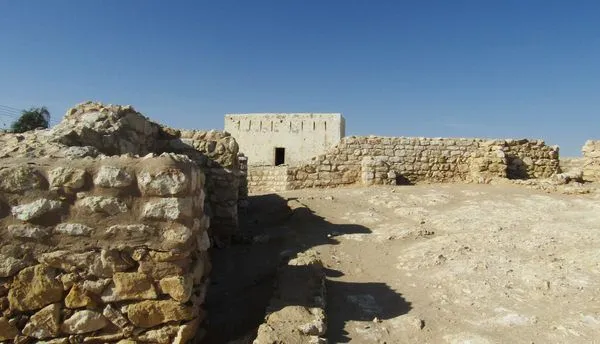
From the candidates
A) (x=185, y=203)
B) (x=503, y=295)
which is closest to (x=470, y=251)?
(x=503, y=295)

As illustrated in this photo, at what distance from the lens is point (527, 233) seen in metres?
7.03

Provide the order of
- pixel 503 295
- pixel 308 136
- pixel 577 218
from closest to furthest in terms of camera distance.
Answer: pixel 503 295
pixel 577 218
pixel 308 136

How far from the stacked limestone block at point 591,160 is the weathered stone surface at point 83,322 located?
50.8ft

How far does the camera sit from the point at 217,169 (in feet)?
24.5

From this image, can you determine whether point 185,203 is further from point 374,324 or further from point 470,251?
point 470,251

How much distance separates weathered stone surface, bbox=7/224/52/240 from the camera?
3.07m

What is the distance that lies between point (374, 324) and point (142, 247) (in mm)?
2244

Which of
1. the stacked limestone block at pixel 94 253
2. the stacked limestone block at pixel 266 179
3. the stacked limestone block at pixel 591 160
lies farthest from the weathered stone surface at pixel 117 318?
the stacked limestone block at pixel 591 160

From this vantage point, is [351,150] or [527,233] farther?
[351,150]

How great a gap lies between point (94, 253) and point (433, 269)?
410cm

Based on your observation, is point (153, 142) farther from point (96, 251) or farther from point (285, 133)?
point (285, 133)

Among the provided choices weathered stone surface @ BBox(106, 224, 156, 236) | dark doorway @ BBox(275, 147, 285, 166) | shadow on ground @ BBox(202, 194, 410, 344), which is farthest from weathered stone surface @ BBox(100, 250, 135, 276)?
dark doorway @ BBox(275, 147, 285, 166)

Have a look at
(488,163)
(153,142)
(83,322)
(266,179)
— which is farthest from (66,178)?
(266,179)

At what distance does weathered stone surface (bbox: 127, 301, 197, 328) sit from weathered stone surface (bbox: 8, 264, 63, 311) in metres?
0.56
